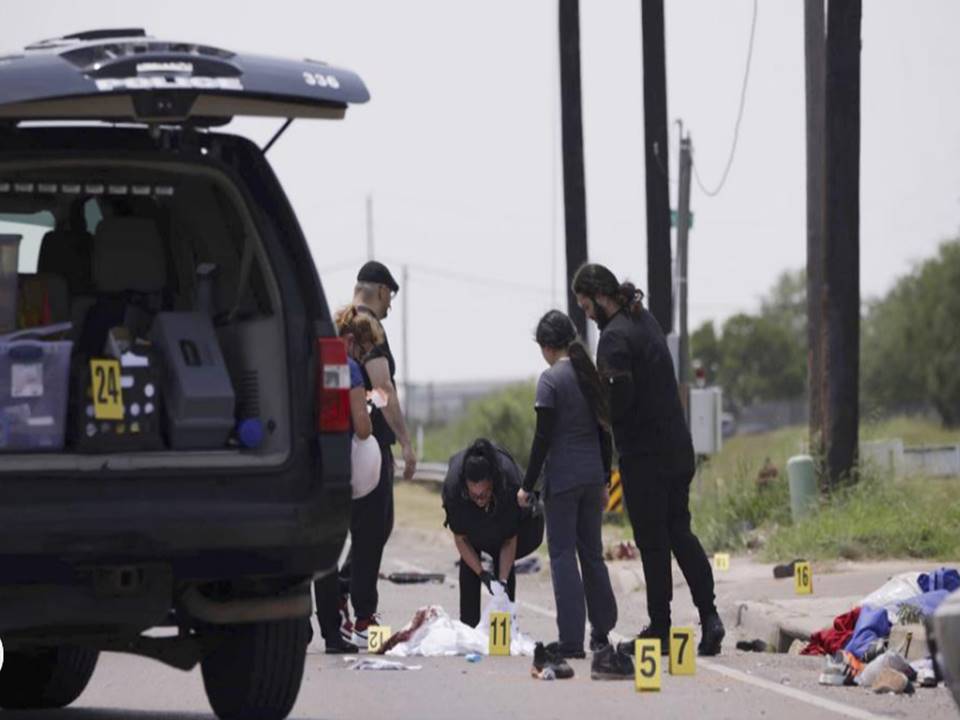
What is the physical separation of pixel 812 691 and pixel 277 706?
10.3ft

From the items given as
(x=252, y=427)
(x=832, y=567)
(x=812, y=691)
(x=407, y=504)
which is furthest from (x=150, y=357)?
(x=407, y=504)

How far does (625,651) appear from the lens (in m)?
12.6

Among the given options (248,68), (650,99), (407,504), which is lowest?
(407,504)

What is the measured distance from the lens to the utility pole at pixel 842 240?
836 inches

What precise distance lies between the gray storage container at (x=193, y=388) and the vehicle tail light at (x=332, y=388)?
1.05 ft

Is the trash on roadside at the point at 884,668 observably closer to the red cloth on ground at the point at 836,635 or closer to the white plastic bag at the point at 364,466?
the red cloth on ground at the point at 836,635

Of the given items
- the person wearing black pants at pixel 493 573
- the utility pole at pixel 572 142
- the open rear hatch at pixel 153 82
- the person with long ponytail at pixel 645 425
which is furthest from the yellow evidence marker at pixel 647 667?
the utility pole at pixel 572 142

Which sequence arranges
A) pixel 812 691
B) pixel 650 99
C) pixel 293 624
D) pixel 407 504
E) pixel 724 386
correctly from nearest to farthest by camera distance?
1. pixel 293 624
2. pixel 812 691
3. pixel 650 99
4. pixel 407 504
5. pixel 724 386

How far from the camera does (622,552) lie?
2206 centimetres

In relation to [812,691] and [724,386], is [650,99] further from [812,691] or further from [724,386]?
[724,386]

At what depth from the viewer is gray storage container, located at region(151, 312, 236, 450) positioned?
29.2 feet

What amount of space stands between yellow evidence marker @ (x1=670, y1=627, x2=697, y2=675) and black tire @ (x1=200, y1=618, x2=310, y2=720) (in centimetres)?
312

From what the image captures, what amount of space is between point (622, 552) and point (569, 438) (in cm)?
908

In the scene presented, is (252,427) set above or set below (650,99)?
below
